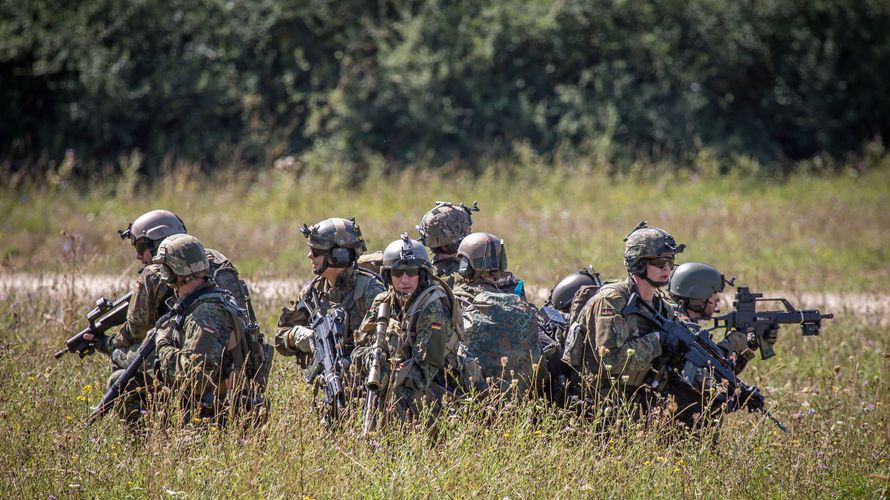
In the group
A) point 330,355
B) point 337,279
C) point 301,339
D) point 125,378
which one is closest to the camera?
point 125,378

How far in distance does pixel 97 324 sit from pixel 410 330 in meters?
2.49

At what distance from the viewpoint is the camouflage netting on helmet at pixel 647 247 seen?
6398 mm

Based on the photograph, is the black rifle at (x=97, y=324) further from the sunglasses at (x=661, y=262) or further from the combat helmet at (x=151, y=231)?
the sunglasses at (x=661, y=262)

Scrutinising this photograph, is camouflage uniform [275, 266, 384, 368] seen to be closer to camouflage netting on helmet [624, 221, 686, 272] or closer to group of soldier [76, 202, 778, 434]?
group of soldier [76, 202, 778, 434]

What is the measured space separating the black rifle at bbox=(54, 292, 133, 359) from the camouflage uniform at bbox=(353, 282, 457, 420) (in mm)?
2021

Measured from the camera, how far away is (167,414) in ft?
19.7

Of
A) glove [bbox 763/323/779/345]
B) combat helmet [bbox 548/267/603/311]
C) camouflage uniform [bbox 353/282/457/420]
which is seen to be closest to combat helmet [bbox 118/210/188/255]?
camouflage uniform [bbox 353/282/457/420]

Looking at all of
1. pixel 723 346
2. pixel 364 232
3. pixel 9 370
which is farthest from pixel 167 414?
pixel 364 232

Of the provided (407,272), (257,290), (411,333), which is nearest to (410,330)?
(411,333)

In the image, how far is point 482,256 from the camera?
22.6ft

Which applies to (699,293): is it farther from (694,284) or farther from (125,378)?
(125,378)

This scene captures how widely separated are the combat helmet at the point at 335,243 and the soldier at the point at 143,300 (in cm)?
67

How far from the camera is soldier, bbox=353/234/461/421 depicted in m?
5.92

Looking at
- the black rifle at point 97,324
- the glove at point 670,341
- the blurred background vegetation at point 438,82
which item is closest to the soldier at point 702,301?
the glove at point 670,341
